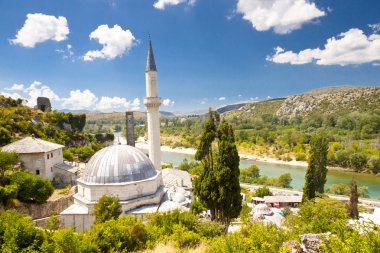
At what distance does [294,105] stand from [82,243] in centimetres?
19819

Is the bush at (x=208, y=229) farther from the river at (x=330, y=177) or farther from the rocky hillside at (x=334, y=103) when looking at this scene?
the rocky hillside at (x=334, y=103)

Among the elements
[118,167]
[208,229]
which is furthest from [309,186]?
[118,167]

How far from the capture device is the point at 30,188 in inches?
834

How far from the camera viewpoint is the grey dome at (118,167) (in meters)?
20.4

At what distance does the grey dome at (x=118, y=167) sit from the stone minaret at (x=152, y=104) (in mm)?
5167

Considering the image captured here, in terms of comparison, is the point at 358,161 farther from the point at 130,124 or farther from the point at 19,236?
the point at 19,236

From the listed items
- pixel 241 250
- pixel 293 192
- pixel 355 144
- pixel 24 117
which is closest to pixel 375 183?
pixel 293 192

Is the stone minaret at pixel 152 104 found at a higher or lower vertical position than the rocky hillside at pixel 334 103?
lower

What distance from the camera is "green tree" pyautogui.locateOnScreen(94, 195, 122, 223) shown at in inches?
675

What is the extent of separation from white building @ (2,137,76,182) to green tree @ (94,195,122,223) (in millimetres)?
12298

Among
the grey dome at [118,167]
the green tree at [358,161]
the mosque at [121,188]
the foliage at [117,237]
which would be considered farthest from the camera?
the green tree at [358,161]

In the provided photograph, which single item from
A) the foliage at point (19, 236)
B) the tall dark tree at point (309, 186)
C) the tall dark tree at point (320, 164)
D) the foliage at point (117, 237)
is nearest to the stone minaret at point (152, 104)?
the foliage at point (117, 237)

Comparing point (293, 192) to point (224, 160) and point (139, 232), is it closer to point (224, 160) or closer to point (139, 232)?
point (224, 160)

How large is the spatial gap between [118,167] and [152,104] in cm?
878
